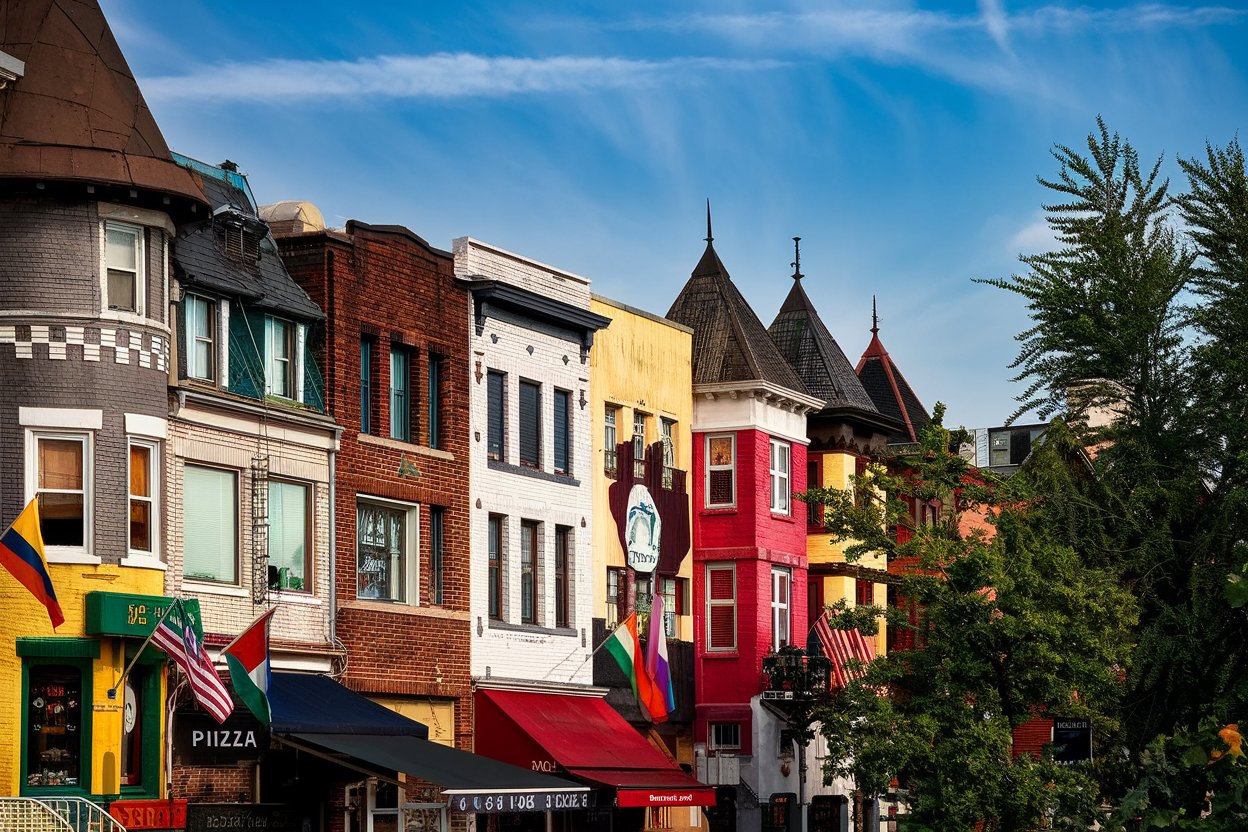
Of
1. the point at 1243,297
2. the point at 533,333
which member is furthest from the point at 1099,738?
the point at 533,333

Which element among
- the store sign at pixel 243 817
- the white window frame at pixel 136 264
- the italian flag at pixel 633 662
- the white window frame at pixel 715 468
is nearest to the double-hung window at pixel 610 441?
the white window frame at pixel 715 468

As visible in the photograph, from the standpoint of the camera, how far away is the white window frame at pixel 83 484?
3091 cm

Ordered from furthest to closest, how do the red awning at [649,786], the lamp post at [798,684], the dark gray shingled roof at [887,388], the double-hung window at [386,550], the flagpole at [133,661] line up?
the dark gray shingled roof at [887,388], the lamp post at [798,684], the red awning at [649,786], the double-hung window at [386,550], the flagpole at [133,661]

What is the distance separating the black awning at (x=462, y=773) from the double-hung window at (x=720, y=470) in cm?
1321

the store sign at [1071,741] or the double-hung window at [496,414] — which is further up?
the double-hung window at [496,414]

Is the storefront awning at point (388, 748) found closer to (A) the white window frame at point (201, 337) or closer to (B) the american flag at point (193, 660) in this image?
(B) the american flag at point (193, 660)

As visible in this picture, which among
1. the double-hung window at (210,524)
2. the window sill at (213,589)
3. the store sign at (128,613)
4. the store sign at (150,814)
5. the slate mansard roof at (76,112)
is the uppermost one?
the slate mansard roof at (76,112)

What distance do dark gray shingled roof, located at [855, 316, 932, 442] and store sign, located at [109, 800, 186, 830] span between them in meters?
32.6

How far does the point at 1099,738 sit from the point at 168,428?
21312 millimetres

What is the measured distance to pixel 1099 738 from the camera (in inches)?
1762

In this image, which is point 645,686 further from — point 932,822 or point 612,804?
point 932,822

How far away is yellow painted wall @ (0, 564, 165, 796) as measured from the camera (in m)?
30.3

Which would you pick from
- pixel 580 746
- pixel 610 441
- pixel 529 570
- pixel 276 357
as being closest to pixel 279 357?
pixel 276 357

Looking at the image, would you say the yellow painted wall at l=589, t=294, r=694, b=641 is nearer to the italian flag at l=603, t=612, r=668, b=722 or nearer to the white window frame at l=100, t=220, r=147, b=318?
the italian flag at l=603, t=612, r=668, b=722
